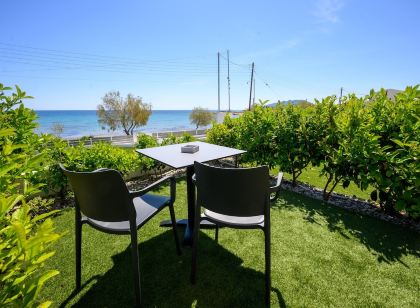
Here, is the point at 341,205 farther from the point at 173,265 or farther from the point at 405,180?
the point at 173,265

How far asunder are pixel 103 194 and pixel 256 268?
170 cm

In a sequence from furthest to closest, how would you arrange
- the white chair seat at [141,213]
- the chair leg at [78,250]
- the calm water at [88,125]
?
the calm water at [88,125]
the chair leg at [78,250]
the white chair seat at [141,213]

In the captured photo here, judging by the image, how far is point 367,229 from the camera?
310cm

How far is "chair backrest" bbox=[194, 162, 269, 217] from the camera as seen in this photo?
65.5 inches

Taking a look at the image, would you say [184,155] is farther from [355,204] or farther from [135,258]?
[355,204]

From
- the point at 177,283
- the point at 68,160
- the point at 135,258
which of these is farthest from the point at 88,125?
the point at 135,258

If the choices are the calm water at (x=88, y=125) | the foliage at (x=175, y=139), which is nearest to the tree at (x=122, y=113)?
the calm water at (x=88, y=125)

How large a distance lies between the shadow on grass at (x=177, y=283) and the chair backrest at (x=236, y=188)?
2.65 feet

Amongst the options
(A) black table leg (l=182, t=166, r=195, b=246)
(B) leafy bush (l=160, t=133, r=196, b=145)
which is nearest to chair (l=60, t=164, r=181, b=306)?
(A) black table leg (l=182, t=166, r=195, b=246)

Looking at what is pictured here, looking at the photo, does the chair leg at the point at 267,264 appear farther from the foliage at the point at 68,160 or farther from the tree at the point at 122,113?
the tree at the point at 122,113

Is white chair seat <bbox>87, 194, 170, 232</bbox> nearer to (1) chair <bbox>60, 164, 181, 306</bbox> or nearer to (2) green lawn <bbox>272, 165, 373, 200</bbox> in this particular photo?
(1) chair <bbox>60, 164, 181, 306</bbox>

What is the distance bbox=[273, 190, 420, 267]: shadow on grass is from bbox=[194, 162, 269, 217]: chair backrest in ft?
6.13

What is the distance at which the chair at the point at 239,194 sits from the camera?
65.9 inches

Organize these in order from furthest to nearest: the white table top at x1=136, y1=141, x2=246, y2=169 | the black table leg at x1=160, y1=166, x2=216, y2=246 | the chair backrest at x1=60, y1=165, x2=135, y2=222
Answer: the black table leg at x1=160, y1=166, x2=216, y2=246, the white table top at x1=136, y1=141, x2=246, y2=169, the chair backrest at x1=60, y1=165, x2=135, y2=222
